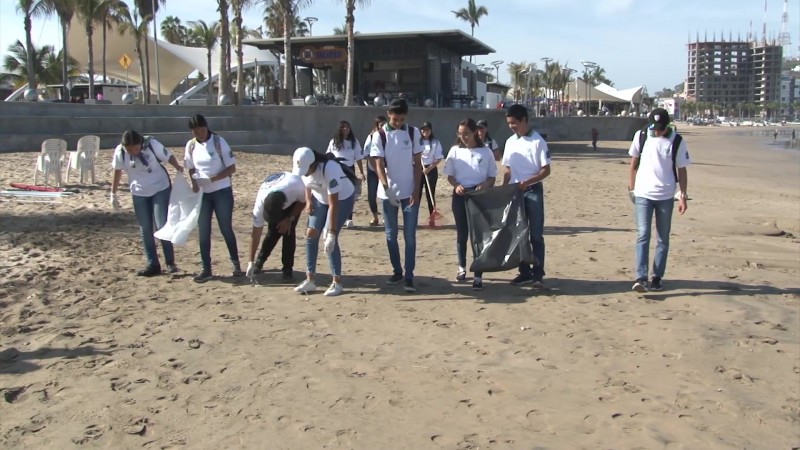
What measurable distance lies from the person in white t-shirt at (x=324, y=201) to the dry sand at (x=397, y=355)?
287 mm

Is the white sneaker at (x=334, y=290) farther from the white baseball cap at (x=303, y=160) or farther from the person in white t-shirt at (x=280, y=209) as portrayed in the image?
the white baseball cap at (x=303, y=160)

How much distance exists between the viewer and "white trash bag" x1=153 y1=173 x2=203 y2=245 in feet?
21.2

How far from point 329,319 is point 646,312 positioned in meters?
2.63

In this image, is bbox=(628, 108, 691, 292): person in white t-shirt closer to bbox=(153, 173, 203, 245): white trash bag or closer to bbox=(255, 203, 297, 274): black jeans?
bbox=(255, 203, 297, 274): black jeans

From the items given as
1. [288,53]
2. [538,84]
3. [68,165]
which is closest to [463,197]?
[68,165]

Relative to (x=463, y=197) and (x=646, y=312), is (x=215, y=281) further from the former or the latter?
(x=646, y=312)

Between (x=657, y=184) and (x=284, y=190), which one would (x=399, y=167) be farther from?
(x=657, y=184)

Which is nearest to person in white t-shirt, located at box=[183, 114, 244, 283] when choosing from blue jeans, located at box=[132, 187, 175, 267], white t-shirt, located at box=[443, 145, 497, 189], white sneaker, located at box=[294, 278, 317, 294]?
blue jeans, located at box=[132, 187, 175, 267]

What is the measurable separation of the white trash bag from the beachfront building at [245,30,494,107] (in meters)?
29.0

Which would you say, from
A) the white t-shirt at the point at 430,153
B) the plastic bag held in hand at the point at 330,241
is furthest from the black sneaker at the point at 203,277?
the white t-shirt at the point at 430,153

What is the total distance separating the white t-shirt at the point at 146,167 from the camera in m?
6.52

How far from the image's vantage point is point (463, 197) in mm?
6273

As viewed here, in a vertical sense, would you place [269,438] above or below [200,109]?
below

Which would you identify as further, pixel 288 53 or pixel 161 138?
pixel 288 53
